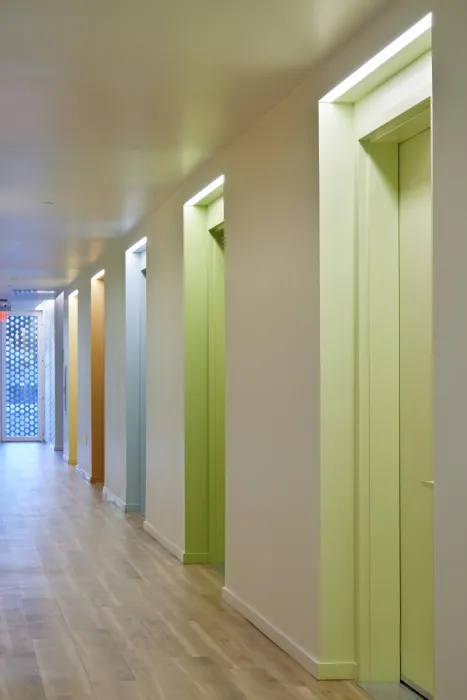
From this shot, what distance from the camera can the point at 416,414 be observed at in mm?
4582

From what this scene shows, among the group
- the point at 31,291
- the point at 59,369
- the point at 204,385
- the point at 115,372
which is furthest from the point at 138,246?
the point at 59,369

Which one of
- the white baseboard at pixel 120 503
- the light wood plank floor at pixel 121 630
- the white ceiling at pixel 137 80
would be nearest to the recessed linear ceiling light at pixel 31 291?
the white baseboard at pixel 120 503

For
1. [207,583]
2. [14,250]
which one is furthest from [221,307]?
[14,250]

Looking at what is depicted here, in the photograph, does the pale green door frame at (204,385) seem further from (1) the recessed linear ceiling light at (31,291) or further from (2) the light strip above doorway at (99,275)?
(1) the recessed linear ceiling light at (31,291)

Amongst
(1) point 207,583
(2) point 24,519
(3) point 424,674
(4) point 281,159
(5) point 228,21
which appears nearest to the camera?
(5) point 228,21

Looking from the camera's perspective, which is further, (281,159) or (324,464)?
(281,159)

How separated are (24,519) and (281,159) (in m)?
5.95

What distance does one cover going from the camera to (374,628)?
4730 millimetres

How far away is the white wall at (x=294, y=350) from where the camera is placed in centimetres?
340

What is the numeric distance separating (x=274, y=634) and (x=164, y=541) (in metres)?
3.28

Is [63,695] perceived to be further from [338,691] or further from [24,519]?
[24,519]

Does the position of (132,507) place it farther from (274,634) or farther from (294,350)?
(294,350)

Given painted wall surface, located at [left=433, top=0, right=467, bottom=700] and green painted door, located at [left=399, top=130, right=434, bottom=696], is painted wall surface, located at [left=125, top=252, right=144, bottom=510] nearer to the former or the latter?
green painted door, located at [left=399, top=130, right=434, bottom=696]

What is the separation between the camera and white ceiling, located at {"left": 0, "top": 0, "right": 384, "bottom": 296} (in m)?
4.14
